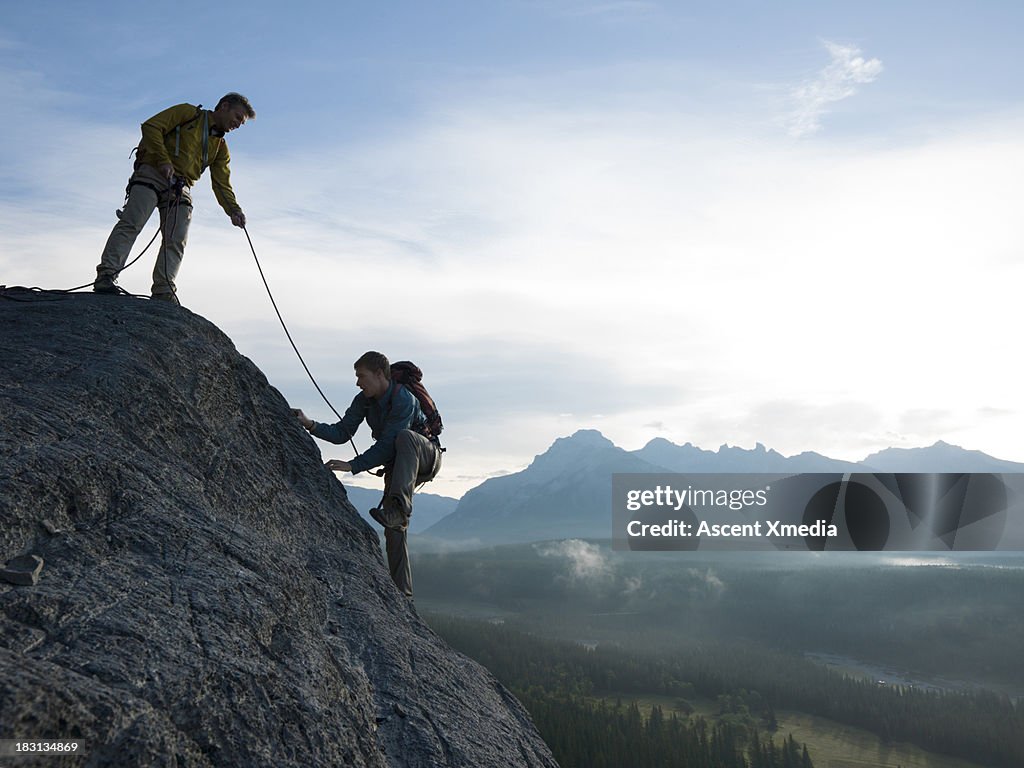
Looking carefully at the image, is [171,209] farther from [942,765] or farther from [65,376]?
[942,765]

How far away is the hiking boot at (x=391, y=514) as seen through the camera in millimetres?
13125

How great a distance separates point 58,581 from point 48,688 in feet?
4.87

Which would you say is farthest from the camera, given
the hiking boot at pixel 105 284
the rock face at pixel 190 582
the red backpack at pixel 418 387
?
the red backpack at pixel 418 387

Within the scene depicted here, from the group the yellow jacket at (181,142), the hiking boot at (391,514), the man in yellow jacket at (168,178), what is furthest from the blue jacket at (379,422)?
the yellow jacket at (181,142)

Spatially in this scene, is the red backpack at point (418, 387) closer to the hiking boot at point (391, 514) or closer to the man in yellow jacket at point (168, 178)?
the hiking boot at point (391, 514)

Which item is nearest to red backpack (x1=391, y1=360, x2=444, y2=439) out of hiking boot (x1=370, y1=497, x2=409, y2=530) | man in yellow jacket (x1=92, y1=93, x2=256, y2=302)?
hiking boot (x1=370, y1=497, x2=409, y2=530)

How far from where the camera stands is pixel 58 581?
6.42m

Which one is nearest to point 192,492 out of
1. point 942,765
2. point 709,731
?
point 709,731

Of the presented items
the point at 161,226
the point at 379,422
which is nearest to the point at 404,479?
the point at 379,422

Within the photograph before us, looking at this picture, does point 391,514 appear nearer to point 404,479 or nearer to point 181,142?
point 404,479

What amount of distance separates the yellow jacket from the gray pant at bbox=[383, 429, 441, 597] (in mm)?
6152

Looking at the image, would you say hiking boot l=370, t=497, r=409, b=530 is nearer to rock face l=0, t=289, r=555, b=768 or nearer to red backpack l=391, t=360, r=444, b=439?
rock face l=0, t=289, r=555, b=768

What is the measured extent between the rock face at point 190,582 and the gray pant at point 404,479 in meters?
0.82

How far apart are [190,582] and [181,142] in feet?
29.9
